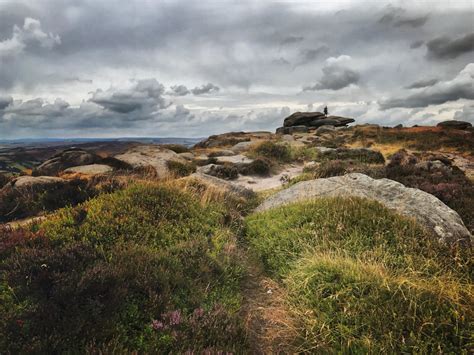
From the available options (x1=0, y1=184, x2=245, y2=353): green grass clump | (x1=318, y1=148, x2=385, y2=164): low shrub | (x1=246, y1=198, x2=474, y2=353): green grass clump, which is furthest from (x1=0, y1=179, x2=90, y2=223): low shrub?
(x1=318, y1=148, x2=385, y2=164): low shrub

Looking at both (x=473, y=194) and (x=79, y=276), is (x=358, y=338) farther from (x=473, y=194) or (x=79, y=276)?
(x=473, y=194)

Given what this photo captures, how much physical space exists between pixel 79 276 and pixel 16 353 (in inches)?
48.7

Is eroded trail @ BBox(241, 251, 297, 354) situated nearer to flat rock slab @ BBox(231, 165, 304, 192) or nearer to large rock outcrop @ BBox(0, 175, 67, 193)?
large rock outcrop @ BBox(0, 175, 67, 193)

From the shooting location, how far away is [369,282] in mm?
4133

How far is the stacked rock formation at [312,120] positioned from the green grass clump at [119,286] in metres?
59.4

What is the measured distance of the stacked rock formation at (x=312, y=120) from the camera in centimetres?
6531

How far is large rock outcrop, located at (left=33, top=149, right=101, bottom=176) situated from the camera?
60.3 feet

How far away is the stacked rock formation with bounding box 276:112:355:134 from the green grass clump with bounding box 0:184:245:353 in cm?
5937

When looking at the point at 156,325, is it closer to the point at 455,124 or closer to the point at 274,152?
the point at 274,152

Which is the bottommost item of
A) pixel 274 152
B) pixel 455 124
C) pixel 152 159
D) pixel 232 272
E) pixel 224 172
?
pixel 232 272

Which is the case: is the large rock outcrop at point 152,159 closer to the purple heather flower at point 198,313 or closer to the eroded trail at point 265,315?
the eroded trail at point 265,315

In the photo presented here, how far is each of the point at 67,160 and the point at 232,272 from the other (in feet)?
57.1

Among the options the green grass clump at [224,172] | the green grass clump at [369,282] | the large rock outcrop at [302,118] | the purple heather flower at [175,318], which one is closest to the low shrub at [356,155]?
the green grass clump at [224,172]

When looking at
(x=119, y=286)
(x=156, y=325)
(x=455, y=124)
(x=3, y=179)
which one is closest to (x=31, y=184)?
(x=3, y=179)
